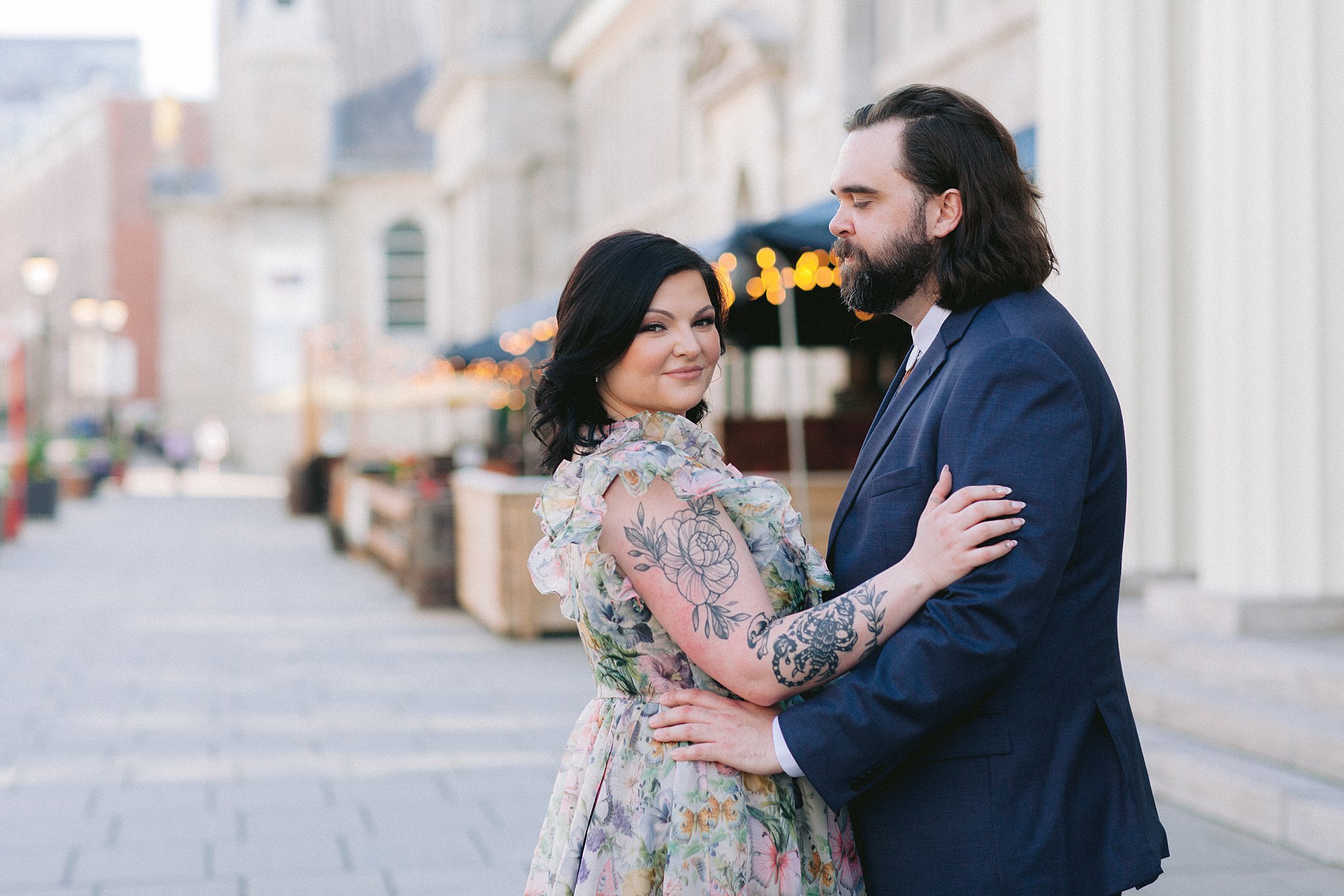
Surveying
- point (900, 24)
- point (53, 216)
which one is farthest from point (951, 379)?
point (53, 216)

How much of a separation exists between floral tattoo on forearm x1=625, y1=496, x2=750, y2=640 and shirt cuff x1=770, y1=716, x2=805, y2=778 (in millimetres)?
163

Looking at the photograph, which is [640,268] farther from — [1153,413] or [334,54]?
[334,54]

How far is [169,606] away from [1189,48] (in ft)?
33.2

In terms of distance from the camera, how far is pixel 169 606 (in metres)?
14.0

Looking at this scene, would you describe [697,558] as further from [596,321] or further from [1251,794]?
[1251,794]

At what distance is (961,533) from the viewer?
86.3 inches

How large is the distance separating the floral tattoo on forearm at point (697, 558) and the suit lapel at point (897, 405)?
216mm

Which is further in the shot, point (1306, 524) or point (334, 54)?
point (334, 54)

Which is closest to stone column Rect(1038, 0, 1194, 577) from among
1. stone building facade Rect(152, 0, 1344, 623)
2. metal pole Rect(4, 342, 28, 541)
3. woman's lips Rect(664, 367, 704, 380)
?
stone building facade Rect(152, 0, 1344, 623)

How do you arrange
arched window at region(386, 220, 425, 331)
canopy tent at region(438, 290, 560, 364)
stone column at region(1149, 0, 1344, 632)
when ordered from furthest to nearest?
arched window at region(386, 220, 425, 331)
canopy tent at region(438, 290, 560, 364)
stone column at region(1149, 0, 1344, 632)

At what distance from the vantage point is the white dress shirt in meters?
2.31

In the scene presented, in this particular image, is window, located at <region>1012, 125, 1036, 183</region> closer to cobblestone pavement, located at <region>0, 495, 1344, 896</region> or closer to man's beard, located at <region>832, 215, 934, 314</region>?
cobblestone pavement, located at <region>0, 495, 1344, 896</region>

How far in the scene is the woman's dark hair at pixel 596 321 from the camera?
2418 mm

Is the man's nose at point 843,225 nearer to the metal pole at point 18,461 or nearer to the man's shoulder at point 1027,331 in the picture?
the man's shoulder at point 1027,331
